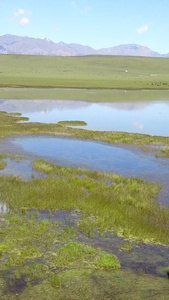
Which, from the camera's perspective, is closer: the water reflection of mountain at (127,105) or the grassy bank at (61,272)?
the grassy bank at (61,272)

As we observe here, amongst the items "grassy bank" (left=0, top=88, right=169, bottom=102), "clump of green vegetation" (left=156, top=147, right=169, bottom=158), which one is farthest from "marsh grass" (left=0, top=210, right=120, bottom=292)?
"grassy bank" (left=0, top=88, right=169, bottom=102)

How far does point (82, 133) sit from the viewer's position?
41500 mm

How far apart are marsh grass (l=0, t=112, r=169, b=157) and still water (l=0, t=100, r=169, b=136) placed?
416 cm

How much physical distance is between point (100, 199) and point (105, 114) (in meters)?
43.6

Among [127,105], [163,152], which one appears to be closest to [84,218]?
[163,152]

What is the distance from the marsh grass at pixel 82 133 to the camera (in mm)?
37219

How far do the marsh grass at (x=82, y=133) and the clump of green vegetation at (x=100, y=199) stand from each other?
11937mm

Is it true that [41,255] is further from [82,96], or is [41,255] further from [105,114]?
[82,96]

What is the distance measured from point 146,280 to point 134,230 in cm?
399

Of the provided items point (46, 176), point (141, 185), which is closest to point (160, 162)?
point (141, 185)

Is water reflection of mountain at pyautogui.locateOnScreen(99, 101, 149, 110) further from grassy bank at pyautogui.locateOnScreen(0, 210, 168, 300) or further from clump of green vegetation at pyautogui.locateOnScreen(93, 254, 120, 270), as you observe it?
clump of green vegetation at pyautogui.locateOnScreen(93, 254, 120, 270)

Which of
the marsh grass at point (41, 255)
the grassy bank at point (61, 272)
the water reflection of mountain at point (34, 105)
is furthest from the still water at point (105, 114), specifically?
the grassy bank at point (61, 272)

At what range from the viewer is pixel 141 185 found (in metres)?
22.4

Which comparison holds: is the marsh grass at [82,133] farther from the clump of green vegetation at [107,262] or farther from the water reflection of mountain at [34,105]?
the clump of green vegetation at [107,262]
